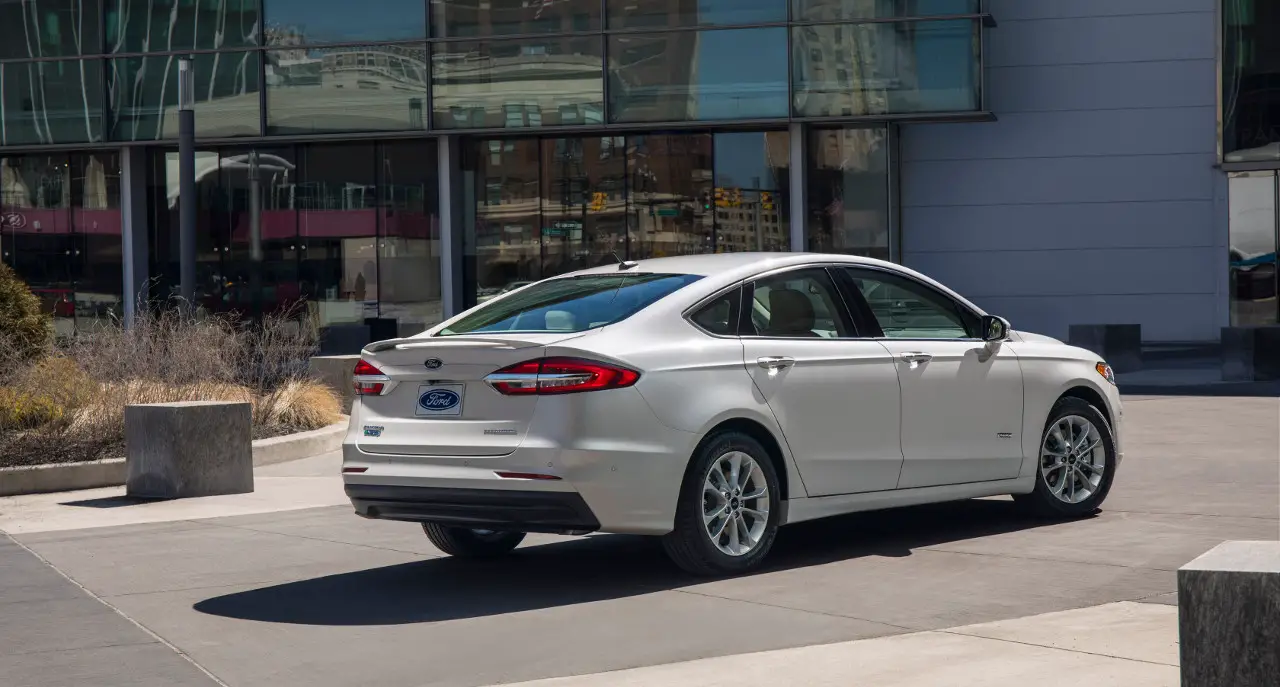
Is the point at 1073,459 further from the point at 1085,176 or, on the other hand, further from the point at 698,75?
the point at 1085,176

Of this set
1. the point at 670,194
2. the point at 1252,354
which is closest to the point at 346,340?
the point at 670,194

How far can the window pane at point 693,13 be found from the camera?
2883 centimetres

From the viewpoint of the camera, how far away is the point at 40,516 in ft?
36.0

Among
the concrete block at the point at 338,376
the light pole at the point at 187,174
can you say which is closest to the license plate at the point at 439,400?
the concrete block at the point at 338,376

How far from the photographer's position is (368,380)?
26.4 ft

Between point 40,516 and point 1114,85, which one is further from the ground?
point 1114,85

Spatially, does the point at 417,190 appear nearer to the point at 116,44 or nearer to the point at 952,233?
the point at 116,44

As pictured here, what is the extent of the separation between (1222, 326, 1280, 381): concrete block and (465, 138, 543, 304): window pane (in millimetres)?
14203

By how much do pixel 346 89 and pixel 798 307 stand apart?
23.5 metres

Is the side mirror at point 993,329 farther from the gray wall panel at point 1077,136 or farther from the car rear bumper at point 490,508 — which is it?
the gray wall panel at point 1077,136

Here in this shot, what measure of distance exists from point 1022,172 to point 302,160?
1391 cm

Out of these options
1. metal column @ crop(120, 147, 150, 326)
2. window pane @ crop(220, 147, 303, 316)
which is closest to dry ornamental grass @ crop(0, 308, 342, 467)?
window pane @ crop(220, 147, 303, 316)

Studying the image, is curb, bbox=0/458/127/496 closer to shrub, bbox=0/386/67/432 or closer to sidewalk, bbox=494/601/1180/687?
shrub, bbox=0/386/67/432

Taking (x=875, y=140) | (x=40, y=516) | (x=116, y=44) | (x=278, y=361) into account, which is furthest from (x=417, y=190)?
(x=40, y=516)
